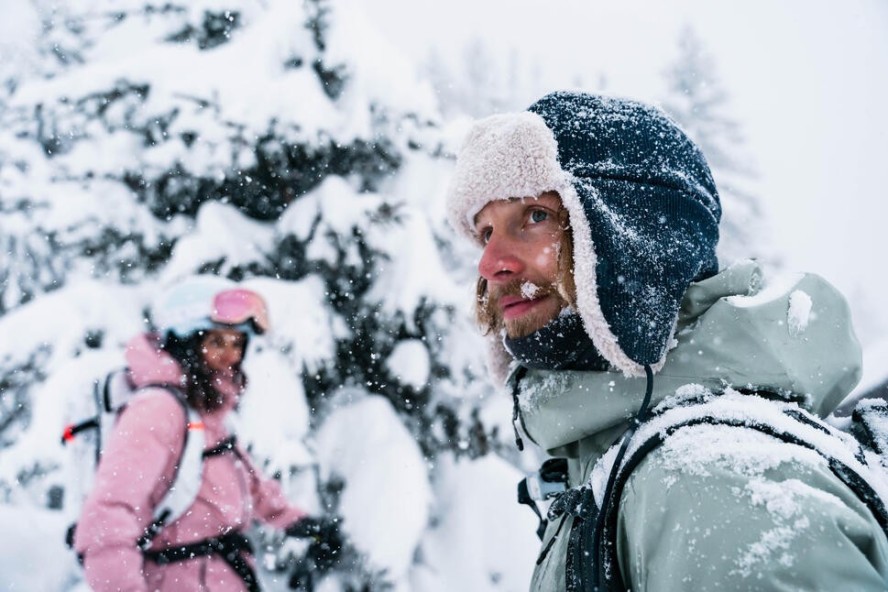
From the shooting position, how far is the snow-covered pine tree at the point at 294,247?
476cm

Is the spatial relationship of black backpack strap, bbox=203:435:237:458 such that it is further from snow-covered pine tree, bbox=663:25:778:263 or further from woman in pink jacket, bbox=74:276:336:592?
snow-covered pine tree, bbox=663:25:778:263

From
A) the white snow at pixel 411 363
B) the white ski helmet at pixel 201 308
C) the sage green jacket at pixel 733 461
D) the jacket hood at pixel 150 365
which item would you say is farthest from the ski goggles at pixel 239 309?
the sage green jacket at pixel 733 461

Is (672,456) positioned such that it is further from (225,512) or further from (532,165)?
(225,512)

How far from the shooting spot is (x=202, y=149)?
4824mm

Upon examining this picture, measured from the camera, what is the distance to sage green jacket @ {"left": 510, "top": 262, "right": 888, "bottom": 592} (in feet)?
3.02

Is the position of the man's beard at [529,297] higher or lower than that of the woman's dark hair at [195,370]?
higher

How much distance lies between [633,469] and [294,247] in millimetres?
4468

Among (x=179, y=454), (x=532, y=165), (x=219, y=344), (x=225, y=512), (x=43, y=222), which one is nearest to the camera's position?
(x=532, y=165)

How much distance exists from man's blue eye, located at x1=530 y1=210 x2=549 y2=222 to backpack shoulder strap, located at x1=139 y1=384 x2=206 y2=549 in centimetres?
251

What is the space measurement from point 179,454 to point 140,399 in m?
0.40

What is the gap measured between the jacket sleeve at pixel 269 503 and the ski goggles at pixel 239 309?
1.09m

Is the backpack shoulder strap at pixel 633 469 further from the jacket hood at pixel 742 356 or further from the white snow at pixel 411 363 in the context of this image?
the white snow at pixel 411 363

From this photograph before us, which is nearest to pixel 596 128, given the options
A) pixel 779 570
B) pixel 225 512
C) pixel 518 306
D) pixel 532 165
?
pixel 532 165

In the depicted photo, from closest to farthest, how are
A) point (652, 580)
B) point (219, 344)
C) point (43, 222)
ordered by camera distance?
point (652, 580) → point (219, 344) → point (43, 222)
